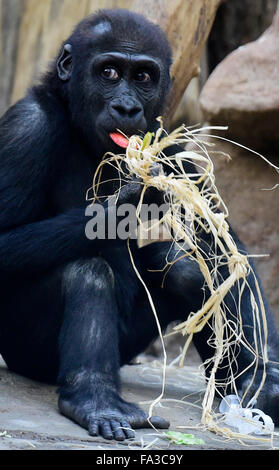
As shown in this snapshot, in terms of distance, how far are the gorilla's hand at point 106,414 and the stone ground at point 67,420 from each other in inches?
1.3

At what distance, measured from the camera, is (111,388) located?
3.35 meters

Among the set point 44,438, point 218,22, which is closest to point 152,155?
point 44,438

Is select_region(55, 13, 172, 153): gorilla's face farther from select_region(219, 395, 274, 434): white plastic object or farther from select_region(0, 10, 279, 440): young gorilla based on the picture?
select_region(219, 395, 274, 434): white plastic object

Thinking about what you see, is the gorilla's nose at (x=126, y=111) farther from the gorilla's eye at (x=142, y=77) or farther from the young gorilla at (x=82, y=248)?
the gorilla's eye at (x=142, y=77)

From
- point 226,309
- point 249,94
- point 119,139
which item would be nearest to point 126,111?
point 119,139

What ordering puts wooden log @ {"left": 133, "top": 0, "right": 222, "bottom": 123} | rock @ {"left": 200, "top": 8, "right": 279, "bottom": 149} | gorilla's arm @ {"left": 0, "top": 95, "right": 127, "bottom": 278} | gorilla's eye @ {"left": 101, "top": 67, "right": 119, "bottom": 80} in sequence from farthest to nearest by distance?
1. rock @ {"left": 200, "top": 8, "right": 279, "bottom": 149}
2. wooden log @ {"left": 133, "top": 0, "right": 222, "bottom": 123}
3. gorilla's eye @ {"left": 101, "top": 67, "right": 119, "bottom": 80}
4. gorilla's arm @ {"left": 0, "top": 95, "right": 127, "bottom": 278}

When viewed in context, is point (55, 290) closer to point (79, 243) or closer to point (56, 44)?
point (79, 243)

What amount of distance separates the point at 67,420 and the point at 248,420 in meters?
0.71

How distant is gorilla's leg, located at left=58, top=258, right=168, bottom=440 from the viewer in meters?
3.28

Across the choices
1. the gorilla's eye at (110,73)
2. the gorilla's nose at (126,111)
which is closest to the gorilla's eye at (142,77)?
the gorilla's eye at (110,73)

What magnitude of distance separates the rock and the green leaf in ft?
9.05

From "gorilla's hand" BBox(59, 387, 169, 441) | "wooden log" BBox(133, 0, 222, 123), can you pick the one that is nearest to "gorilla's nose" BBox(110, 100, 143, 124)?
"gorilla's hand" BBox(59, 387, 169, 441)

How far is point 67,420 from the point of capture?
10.9 ft

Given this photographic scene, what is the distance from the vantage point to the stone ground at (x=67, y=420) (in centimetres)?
297
